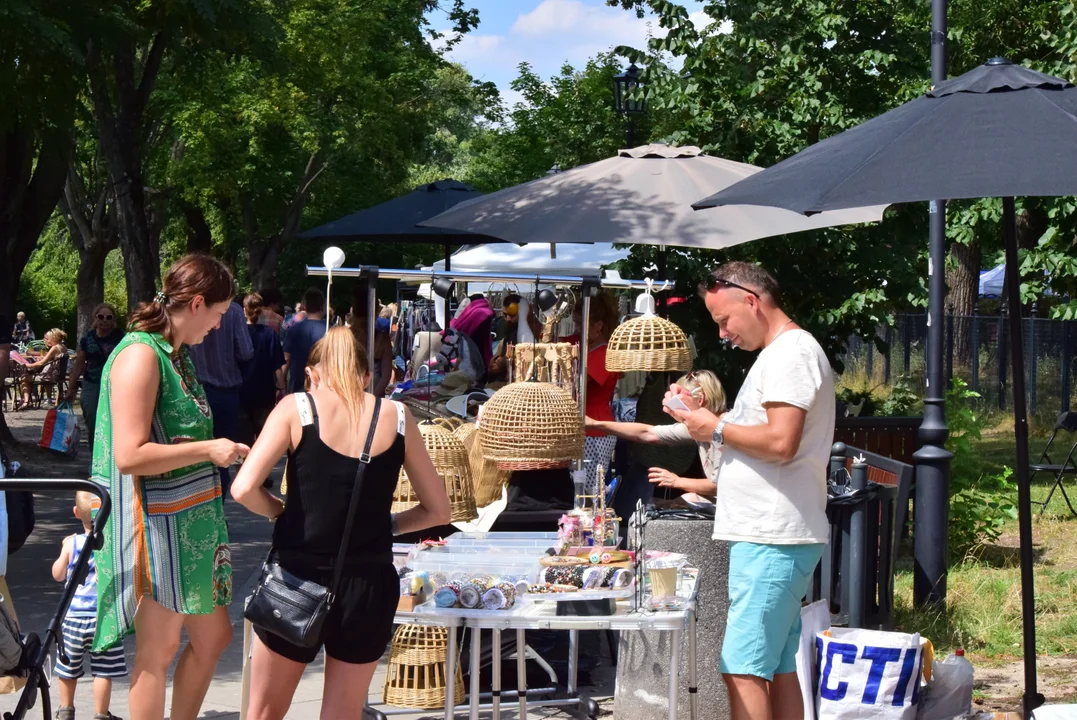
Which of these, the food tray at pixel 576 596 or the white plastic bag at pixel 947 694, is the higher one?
the food tray at pixel 576 596

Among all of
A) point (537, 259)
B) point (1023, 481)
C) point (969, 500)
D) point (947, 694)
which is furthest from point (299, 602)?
point (537, 259)

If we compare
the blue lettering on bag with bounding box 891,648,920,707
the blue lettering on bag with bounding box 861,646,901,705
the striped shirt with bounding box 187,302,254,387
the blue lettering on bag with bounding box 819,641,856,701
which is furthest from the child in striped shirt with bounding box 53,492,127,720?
the striped shirt with bounding box 187,302,254,387

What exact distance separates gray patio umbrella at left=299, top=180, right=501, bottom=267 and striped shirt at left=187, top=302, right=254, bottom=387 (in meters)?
2.49

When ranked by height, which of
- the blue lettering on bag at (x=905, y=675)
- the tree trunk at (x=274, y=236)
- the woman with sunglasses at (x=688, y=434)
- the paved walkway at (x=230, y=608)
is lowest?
the paved walkway at (x=230, y=608)

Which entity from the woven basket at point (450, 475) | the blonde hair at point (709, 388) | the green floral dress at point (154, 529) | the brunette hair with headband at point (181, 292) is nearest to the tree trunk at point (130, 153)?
the woven basket at point (450, 475)

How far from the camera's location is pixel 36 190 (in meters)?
14.2

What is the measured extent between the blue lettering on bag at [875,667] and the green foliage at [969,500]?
3987mm

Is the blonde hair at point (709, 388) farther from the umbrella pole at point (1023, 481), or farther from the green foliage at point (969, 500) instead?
the green foliage at point (969, 500)

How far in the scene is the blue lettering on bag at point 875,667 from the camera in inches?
186

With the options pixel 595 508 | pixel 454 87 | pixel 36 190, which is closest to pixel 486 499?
pixel 595 508

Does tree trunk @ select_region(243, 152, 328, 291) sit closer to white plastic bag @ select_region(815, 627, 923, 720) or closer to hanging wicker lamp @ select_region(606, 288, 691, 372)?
hanging wicker lamp @ select_region(606, 288, 691, 372)

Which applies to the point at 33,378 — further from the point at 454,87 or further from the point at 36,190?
the point at 454,87

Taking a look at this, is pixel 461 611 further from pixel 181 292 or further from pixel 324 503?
pixel 181 292

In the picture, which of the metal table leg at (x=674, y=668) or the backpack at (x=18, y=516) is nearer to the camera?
the metal table leg at (x=674, y=668)
